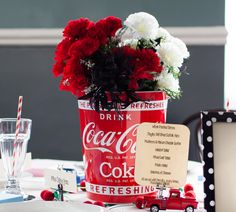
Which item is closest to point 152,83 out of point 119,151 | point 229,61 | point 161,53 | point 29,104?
point 161,53

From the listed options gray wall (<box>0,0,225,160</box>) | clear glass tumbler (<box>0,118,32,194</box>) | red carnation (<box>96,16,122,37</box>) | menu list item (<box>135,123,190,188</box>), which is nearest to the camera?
menu list item (<box>135,123,190,188</box>)

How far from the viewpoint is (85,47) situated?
1.23 m

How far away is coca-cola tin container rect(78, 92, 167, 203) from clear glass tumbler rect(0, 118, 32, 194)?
0.25 m

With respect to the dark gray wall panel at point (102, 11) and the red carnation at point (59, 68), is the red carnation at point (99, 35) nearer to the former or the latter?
the red carnation at point (59, 68)

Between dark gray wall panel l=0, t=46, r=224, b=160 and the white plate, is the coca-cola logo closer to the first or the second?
the white plate

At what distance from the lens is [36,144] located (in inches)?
125

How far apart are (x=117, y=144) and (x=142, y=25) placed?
10.8 inches

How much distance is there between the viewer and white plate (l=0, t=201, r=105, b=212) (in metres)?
1.05

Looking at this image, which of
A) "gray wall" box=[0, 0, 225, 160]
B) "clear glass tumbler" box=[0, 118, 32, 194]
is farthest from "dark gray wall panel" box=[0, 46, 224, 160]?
"clear glass tumbler" box=[0, 118, 32, 194]

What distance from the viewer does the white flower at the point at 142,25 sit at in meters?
1.28

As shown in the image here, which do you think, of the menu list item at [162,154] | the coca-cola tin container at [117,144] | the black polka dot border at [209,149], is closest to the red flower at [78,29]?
the coca-cola tin container at [117,144]

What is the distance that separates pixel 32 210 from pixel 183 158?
32 centimetres

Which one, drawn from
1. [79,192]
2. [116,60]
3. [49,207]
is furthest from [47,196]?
[116,60]

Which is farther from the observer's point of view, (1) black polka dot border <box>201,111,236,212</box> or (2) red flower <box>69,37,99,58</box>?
(2) red flower <box>69,37,99,58</box>
